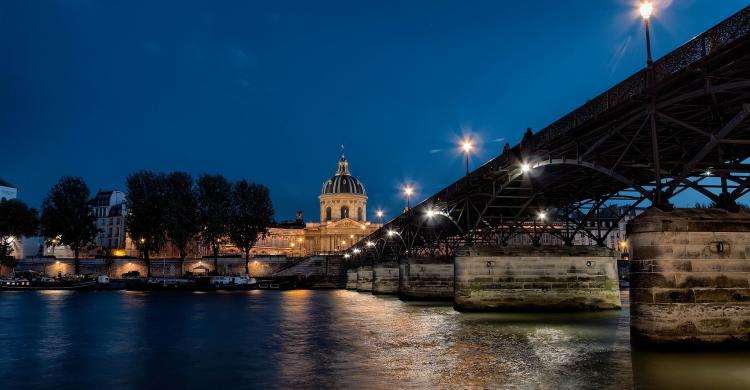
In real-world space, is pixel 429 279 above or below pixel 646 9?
below

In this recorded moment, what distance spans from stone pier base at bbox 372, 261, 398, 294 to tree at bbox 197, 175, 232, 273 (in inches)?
1391

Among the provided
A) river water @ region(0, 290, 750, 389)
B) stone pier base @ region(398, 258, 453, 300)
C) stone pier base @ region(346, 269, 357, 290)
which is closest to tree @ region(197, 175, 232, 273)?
stone pier base @ region(346, 269, 357, 290)

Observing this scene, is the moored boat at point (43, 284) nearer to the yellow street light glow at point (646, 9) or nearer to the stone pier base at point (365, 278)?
the stone pier base at point (365, 278)

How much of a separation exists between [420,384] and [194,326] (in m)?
22.7

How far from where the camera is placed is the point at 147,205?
327 feet

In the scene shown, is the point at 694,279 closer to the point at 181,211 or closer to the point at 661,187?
the point at 661,187

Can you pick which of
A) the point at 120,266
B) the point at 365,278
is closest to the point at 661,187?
the point at 365,278

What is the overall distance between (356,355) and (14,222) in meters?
97.6

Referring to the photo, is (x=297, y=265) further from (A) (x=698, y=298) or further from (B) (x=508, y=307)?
(A) (x=698, y=298)

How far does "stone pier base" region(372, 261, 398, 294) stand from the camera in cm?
7681

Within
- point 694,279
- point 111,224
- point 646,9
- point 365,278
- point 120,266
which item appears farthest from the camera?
point 111,224

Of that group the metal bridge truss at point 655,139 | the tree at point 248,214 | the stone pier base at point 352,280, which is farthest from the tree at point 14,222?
the metal bridge truss at point 655,139

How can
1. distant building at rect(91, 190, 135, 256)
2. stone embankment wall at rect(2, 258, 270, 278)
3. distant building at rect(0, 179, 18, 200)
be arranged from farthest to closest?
1. distant building at rect(91, 190, 135, 256)
2. distant building at rect(0, 179, 18, 200)
3. stone embankment wall at rect(2, 258, 270, 278)

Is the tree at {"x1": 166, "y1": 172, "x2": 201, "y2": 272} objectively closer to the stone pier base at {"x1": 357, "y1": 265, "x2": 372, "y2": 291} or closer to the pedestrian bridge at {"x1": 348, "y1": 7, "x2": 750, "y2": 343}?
the stone pier base at {"x1": 357, "y1": 265, "x2": 372, "y2": 291}
